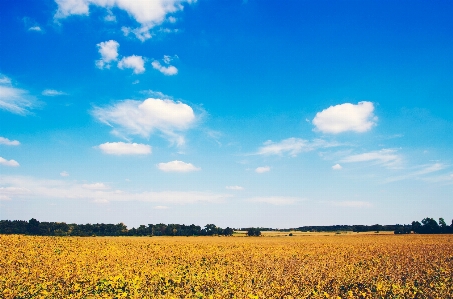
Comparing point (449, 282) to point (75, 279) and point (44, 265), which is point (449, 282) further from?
point (44, 265)

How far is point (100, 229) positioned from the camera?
9569 centimetres

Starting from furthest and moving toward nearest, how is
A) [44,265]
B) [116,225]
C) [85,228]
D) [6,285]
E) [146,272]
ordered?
[116,225], [85,228], [44,265], [146,272], [6,285]

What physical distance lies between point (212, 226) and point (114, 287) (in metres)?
102

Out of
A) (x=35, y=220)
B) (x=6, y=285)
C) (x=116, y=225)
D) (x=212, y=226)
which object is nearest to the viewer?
(x=6, y=285)

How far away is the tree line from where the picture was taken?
7469 centimetres

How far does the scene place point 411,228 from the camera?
333ft

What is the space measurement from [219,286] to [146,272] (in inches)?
194

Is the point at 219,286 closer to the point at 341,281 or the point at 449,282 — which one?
the point at 341,281

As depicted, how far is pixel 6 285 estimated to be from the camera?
1036 centimetres

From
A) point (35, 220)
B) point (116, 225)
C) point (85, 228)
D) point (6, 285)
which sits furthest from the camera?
point (116, 225)

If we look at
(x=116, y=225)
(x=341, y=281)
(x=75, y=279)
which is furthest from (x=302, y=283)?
(x=116, y=225)

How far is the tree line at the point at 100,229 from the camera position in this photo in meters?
74.7

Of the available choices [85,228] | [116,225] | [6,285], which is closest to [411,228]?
[116,225]

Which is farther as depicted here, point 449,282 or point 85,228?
point 85,228
